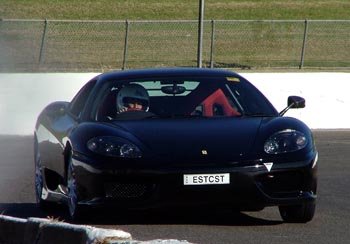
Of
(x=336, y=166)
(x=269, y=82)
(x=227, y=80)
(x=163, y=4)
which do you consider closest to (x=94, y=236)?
(x=227, y=80)

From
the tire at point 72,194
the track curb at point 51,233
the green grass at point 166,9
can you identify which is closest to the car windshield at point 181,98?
the tire at point 72,194

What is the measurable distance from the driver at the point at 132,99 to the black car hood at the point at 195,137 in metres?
0.37

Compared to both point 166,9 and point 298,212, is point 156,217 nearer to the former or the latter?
point 298,212

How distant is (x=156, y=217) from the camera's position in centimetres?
984

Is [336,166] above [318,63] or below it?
above

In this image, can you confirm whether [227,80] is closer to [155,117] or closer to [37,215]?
[155,117]

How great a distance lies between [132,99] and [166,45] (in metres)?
21.9

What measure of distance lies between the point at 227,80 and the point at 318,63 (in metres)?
22.0

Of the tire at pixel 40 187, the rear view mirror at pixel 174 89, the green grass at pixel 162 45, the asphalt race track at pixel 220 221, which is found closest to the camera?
Answer: the asphalt race track at pixel 220 221

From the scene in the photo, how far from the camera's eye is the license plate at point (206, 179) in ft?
29.5

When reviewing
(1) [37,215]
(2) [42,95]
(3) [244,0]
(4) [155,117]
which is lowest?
(3) [244,0]

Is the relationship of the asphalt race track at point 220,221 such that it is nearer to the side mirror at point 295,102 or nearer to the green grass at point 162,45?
the side mirror at point 295,102

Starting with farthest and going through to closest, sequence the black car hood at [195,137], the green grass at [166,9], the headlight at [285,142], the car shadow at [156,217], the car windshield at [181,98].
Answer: the green grass at [166,9], the car windshield at [181,98], the car shadow at [156,217], the headlight at [285,142], the black car hood at [195,137]

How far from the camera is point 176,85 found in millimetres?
10352
